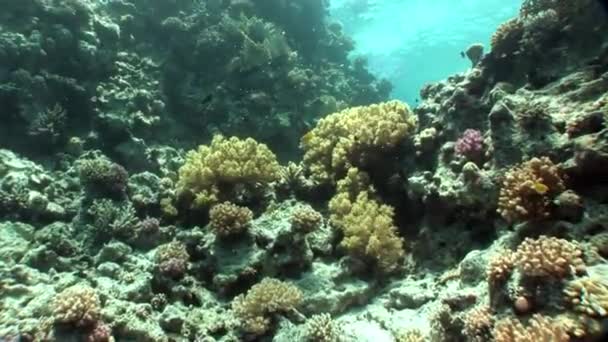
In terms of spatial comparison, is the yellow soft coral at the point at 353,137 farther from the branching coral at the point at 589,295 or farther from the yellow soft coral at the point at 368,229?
the branching coral at the point at 589,295

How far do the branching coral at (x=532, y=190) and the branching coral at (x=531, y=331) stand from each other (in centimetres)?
144

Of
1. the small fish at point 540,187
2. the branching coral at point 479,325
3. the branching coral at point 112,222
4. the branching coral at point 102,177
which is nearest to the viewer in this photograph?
the branching coral at point 479,325

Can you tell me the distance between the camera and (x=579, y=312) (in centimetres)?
413

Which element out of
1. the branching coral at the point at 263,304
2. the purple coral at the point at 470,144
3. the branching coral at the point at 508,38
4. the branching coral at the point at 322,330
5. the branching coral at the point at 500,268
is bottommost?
the branching coral at the point at 322,330

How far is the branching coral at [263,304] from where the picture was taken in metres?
6.00

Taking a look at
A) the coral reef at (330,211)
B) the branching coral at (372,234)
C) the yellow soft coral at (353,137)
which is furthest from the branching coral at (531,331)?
the yellow soft coral at (353,137)

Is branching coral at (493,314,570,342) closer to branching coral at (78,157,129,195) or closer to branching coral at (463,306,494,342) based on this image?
branching coral at (463,306,494,342)

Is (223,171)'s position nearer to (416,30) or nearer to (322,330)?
(322,330)

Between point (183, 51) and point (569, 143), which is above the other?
point (183, 51)

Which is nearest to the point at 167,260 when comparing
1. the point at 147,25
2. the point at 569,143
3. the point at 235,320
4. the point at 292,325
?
the point at 235,320

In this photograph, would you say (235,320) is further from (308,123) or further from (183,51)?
(183,51)

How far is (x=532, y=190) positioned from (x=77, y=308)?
18.4 feet

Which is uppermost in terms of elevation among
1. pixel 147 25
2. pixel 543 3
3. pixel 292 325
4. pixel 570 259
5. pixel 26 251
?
pixel 147 25

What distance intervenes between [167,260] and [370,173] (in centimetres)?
379
